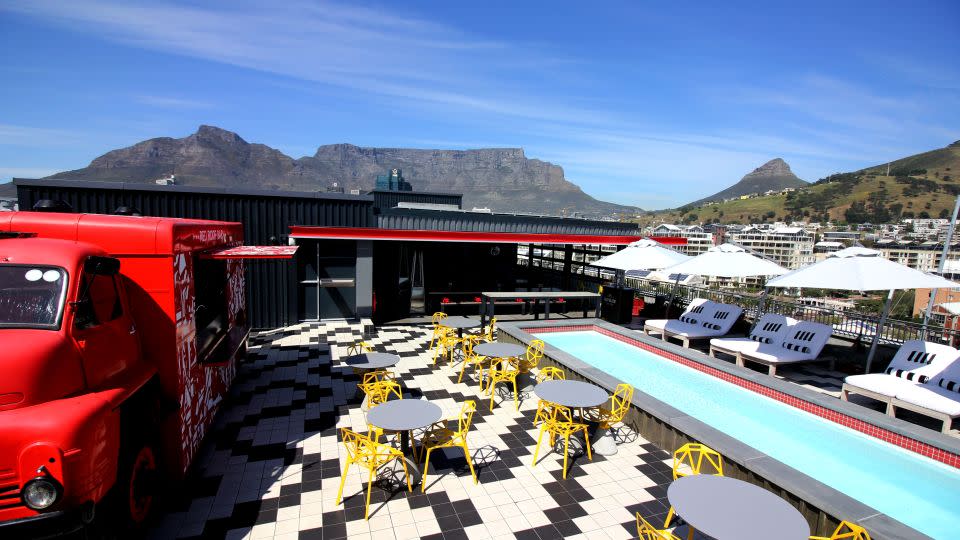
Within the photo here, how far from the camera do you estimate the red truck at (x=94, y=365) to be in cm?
279

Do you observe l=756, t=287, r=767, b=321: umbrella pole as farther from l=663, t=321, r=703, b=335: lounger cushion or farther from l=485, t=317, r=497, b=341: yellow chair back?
l=485, t=317, r=497, b=341: yellow chair back

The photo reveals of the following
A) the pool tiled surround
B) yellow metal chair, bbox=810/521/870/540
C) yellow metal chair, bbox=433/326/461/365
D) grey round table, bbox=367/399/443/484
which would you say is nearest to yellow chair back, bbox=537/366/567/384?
yellow metal chair, bbox=433/326/461/365

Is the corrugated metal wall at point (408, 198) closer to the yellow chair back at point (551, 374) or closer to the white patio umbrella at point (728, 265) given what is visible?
the white patio umbrella at point (728, 265)

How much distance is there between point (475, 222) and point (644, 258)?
16.1 ft

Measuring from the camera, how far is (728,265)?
10891mm

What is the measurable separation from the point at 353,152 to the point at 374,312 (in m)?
200

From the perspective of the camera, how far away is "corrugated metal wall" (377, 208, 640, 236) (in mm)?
12766

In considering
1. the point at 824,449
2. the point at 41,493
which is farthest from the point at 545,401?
the point at 41,493

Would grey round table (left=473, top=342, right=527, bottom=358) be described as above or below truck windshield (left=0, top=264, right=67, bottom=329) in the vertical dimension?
below

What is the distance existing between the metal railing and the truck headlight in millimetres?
12965

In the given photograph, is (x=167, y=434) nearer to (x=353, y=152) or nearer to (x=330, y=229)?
(x=330, y=229)

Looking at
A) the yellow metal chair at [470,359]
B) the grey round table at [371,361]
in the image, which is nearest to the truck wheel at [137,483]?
the grey round table at [371,361]

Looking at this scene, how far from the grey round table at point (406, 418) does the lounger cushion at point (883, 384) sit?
7.16 metres

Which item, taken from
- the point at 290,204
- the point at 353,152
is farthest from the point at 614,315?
the point at 353,152
